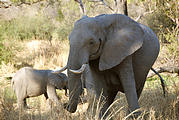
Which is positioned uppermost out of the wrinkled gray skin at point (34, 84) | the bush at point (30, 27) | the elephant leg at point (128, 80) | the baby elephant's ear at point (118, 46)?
the baby elephant's ear at point (118, 46)

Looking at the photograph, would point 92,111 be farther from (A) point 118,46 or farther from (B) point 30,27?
(B) point 30,27

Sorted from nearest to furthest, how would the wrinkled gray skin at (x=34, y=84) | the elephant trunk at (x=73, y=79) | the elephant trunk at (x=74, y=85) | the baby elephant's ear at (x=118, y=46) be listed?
the elephant trunk at (x=73, y=79) → the elephant trunk at (x=74, y=85) → the baby elephant's ear at (x=118, y=46) → the wrinkled gray skin at (x=34, y=84)

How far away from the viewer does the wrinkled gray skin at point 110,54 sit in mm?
2939

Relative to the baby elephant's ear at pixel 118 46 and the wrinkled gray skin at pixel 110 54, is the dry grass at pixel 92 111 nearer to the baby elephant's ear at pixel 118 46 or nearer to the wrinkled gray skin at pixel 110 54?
the wrinkled gray skin at pixel 110 54

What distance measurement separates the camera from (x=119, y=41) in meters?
3.19

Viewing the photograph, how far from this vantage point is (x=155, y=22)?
39.5 ft

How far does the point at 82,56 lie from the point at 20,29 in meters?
10.8

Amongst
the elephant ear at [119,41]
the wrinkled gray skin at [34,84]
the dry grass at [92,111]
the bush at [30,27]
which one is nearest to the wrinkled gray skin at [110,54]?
the elephant ear at [119,41]

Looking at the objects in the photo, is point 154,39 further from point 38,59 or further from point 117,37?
point 38,59

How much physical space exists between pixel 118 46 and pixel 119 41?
2.4 inches

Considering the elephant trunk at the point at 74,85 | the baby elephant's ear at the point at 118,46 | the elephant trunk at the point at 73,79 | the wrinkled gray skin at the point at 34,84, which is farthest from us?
the wrinkled gray skin at the point at 34,84

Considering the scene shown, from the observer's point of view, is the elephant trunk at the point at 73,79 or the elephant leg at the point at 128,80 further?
the elephant leg at the point at 128,80

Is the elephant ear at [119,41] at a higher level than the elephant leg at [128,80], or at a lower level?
higher

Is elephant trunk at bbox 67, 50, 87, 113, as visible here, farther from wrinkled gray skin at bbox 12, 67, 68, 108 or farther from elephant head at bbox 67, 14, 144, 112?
wrinkled gray skin at bbox 12, 67, 68, 108
